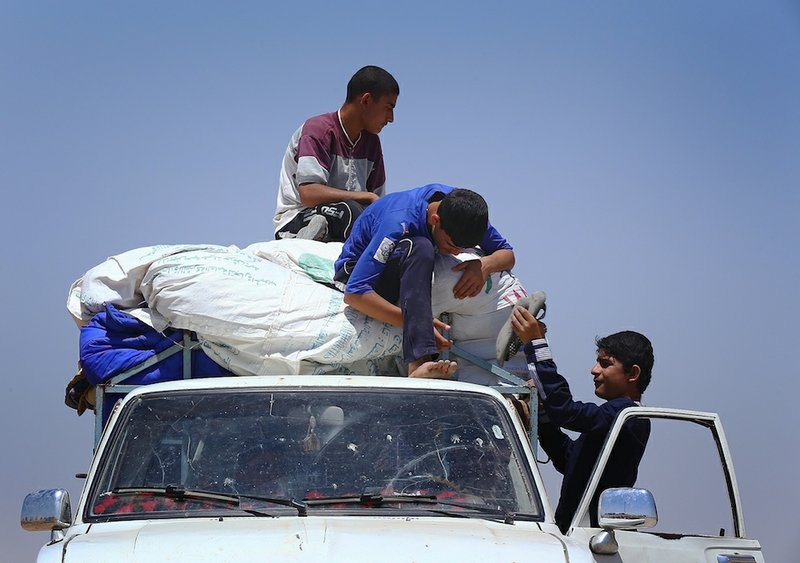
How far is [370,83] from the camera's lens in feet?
22.2

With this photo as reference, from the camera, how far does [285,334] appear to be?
5.30 m

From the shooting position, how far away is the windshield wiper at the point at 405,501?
388cm

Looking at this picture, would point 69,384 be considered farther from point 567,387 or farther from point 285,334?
point 567,387

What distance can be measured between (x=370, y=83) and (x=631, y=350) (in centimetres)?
213

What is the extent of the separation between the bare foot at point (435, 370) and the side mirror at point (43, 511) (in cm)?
179

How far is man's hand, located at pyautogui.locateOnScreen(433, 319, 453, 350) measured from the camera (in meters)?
5.42

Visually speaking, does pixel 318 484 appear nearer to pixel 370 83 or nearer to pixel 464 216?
pixel 464 216

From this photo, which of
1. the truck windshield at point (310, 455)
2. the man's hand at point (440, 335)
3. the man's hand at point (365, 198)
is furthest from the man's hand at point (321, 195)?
the truck windshield at point (310, 455)

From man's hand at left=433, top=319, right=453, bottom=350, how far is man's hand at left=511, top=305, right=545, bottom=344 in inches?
12.2

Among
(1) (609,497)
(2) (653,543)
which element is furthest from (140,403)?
(2) (653,543)

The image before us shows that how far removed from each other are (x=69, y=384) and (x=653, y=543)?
268 centimetres

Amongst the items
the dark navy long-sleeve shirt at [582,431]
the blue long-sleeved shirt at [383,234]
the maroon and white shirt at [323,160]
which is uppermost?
the maroon and white shirt at [323,160]

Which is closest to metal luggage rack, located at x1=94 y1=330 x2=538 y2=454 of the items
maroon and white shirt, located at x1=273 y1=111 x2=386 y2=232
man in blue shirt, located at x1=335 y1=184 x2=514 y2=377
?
man in blue shirt, located at x1=335 y1=184 x2=514 y2=377

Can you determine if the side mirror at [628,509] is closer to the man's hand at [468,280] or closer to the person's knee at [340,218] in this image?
the man's hand at [468,280]
